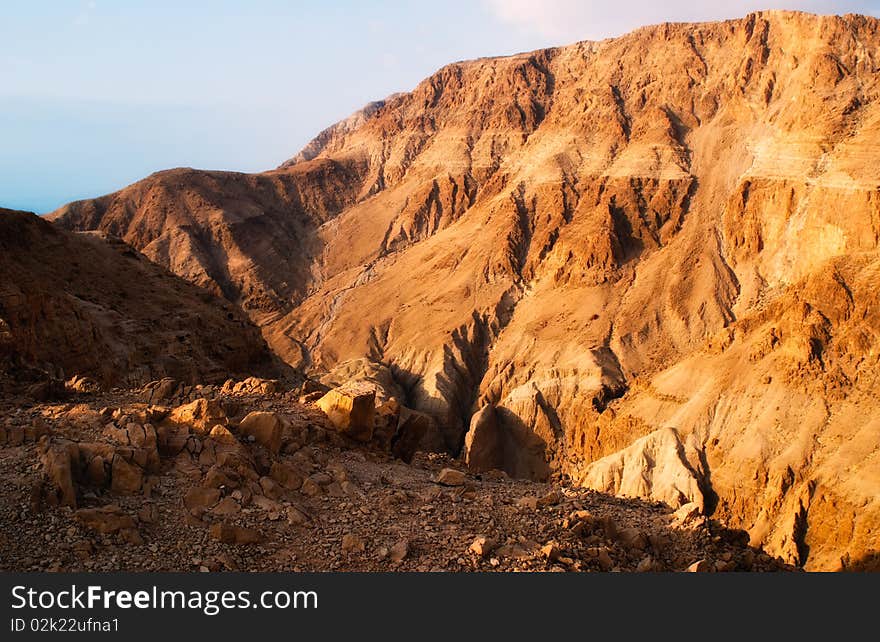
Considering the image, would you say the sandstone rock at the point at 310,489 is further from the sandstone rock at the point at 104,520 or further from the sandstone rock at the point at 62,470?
the sandstone rock at the point at 62,470

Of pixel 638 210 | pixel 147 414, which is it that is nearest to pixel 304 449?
pixel 147 414

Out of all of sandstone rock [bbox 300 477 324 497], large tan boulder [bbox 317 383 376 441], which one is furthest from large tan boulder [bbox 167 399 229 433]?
large tan boulder [bbox 317 383 376 441]

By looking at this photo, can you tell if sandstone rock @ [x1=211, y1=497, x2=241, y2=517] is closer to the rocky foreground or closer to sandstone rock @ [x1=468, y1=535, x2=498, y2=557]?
the rocky foreground

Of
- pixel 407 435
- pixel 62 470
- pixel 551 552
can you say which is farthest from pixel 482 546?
pixel 407 435

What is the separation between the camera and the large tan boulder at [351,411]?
47.3 ft

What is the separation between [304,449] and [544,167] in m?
65.4

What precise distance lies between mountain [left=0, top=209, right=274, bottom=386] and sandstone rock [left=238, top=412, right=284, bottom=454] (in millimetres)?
8735

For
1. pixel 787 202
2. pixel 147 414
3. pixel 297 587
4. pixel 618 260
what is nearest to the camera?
pixel 297 587

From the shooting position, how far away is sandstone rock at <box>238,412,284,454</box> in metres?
12.5

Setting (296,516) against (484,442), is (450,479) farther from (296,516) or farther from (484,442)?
(484,442)

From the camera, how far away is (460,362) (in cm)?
5931

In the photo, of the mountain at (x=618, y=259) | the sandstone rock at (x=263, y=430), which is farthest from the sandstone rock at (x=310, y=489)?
the mountain at (x=618, y=259)

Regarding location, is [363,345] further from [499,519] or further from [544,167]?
[499,519]

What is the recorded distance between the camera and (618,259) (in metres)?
62.1
